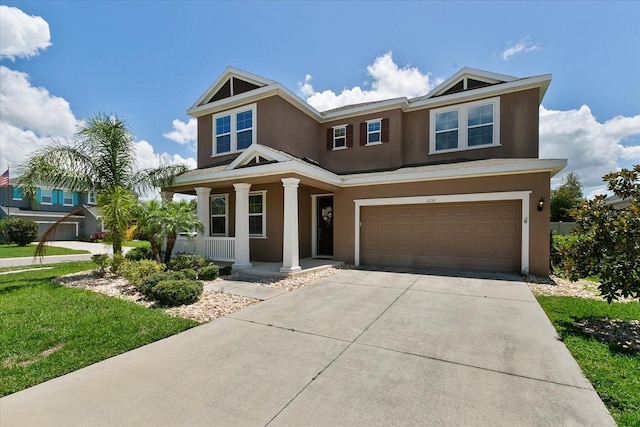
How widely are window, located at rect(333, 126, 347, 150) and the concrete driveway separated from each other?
355 inches

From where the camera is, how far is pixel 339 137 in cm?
1295

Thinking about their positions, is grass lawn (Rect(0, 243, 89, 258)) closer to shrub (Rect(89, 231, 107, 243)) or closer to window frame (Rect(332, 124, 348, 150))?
shrub (Rect(89, 231, 107, 243))

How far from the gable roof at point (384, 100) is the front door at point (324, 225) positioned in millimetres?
3929

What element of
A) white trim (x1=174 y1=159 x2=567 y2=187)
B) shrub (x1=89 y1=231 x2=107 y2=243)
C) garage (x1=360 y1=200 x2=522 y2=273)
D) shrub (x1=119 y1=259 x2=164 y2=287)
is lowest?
shrub (x1=89 y1=231 x2=107 y2=243)

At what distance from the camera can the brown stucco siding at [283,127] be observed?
11117mm

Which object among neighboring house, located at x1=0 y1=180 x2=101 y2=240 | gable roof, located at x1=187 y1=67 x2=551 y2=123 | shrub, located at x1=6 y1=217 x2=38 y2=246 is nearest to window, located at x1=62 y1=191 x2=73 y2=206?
neighboring house, located at x1=0 y1=180 x2=101 y2=240

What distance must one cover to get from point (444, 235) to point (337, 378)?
7.67 m

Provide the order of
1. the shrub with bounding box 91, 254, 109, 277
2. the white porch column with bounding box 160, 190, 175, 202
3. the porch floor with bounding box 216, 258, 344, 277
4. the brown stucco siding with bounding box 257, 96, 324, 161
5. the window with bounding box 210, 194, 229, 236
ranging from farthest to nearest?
1. the window with bounding box 210, 194, 229, 236
2. the white porch column with bounding box 160, 190, 175, 202
3. the brown stucco siding with bounding box 257, 96, 324, 161
4. the shrub with bounding box 91, 254, 109, 277
5. the porch floor with bounding box 216, 258, 344, 277

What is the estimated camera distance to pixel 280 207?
10.9 metres

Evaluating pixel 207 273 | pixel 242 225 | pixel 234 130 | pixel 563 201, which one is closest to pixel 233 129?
pixel 234 130

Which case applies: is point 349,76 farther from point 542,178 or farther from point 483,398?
point 483,398

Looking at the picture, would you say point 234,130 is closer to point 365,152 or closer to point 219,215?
point 219,215

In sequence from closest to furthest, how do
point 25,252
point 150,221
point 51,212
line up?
point 150,221
point 25,252
point 51,212

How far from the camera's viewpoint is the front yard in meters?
2.81
